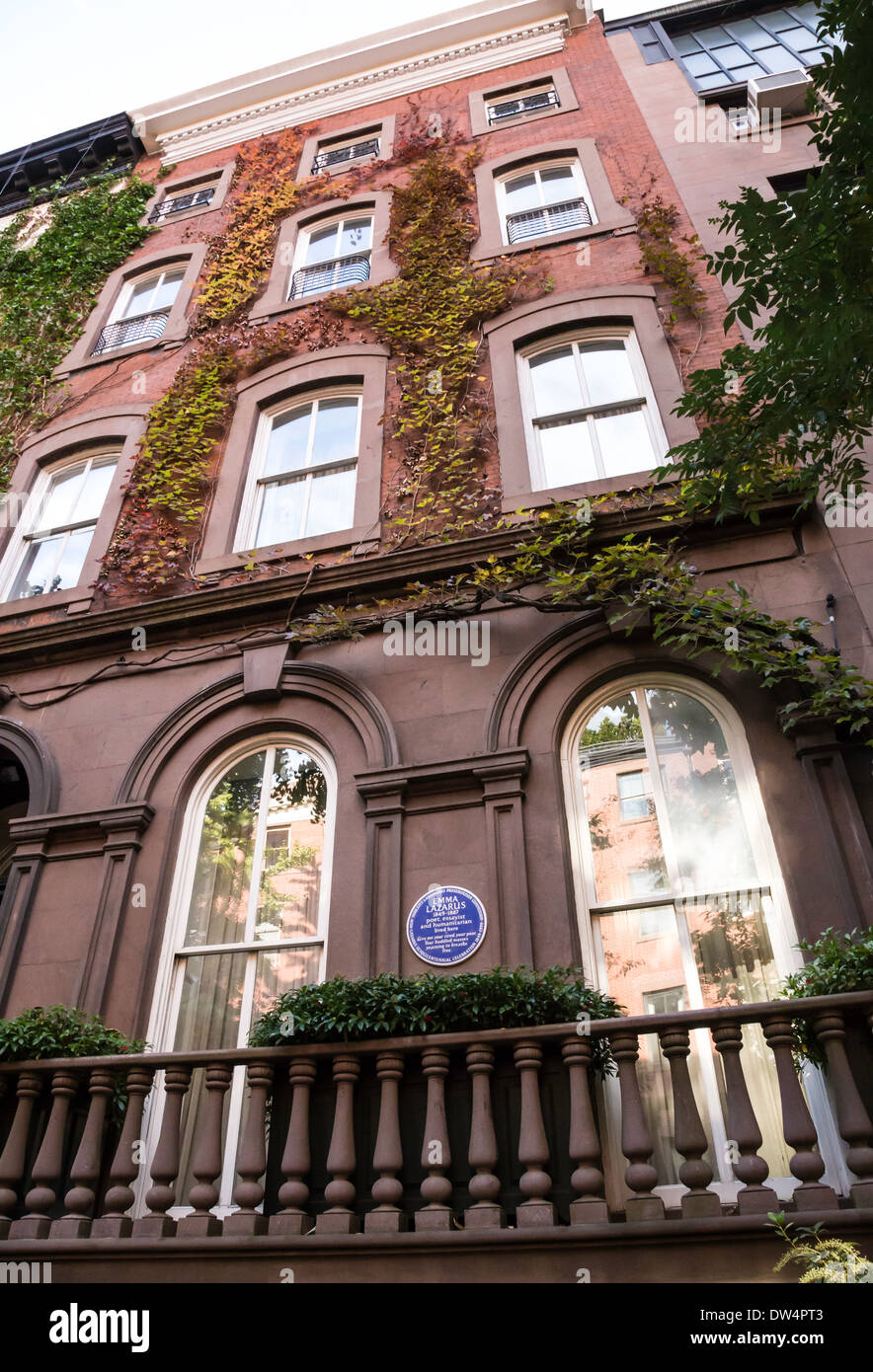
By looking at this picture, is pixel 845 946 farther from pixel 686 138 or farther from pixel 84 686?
pixel 686 138

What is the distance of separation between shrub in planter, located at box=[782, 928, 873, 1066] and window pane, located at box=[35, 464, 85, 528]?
10116 millimetres

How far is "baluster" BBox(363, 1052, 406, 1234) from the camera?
4.73 m

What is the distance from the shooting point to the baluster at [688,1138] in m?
4.47

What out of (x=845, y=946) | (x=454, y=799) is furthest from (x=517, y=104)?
(x=845, y=946)

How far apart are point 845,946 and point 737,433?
11.9 ft

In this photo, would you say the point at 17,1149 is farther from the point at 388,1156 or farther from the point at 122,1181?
the point at 388,1156

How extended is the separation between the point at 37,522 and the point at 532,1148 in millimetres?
10245

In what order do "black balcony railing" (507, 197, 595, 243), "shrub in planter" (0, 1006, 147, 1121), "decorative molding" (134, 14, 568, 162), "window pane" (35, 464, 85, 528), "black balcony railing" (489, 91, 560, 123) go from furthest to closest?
1. "decorative molding" (134, 14, 568, 162)
2. "black balcony railing" (489, 91, 560, 123)
3. "black balcony railing" (507, 197, 595, 243)
4. "window pane" (35, 464, 85, 528)
5. "shrub in planter" (0, 1006, 147, 1121)

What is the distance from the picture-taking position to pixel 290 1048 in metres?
5.33

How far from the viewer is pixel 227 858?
7.91 metres

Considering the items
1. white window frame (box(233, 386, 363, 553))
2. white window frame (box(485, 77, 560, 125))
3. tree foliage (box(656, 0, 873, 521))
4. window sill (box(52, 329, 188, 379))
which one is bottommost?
tree foliage (box(656, 0, 873, 521))

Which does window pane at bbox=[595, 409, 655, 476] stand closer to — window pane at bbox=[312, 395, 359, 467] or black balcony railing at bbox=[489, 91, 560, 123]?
window pane at bbox=[312, 395, 359, 467]

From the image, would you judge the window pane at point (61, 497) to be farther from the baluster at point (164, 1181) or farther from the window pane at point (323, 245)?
the baluster at point (164, 1181)
